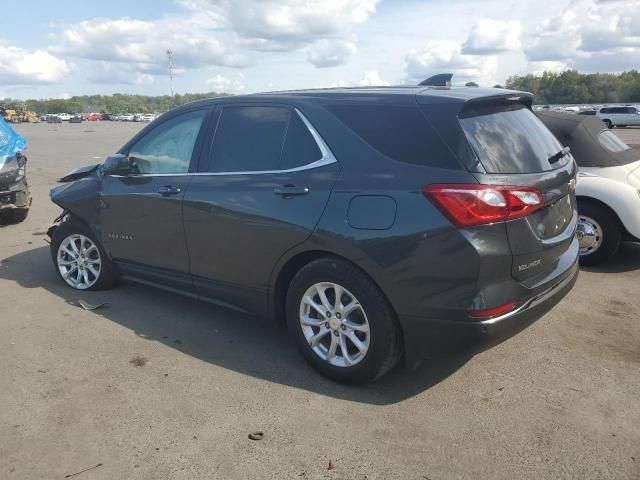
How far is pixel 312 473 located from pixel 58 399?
175 centimetres

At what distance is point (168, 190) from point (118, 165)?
26.0 inches

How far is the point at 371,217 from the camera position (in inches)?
129

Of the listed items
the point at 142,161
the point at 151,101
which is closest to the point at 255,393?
the point at 142,161

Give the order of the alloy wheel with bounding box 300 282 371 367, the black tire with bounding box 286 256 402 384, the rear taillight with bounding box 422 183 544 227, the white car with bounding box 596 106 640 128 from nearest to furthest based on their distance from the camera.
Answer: the rear taillight with bounding box 422 183 544 227 < the black tire with bounding box 286 256 402 384 < the alloy wheel with bounding box 300 282 371 367 < the white car with bounding box 596 106 640 128

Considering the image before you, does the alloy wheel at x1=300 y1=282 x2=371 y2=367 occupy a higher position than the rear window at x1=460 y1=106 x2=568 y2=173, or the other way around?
the rear window at x1=460 y1=106 x2=568 y2=173

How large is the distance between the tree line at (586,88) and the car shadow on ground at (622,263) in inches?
2908

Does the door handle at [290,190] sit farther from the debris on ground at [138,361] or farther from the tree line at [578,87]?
the tree line at [578,87]

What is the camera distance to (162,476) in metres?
2.79

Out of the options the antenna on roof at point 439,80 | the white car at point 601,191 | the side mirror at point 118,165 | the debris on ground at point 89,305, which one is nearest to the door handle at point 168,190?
the side mirror at point 118,165

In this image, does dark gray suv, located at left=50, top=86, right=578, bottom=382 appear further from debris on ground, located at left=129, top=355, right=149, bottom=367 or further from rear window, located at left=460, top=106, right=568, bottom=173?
debris on ground, located at left=129, top=355, right=149, bottom=367

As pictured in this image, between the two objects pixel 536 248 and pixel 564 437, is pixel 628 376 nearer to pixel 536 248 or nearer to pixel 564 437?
pixel 564 437

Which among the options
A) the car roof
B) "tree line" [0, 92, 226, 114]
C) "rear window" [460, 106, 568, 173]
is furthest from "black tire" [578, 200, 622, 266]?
"tree line" [0, 92, 226, 114]

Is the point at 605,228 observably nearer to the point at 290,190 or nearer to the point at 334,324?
the point at 334,324

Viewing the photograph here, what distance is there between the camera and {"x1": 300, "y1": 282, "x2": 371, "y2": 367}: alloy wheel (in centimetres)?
347
